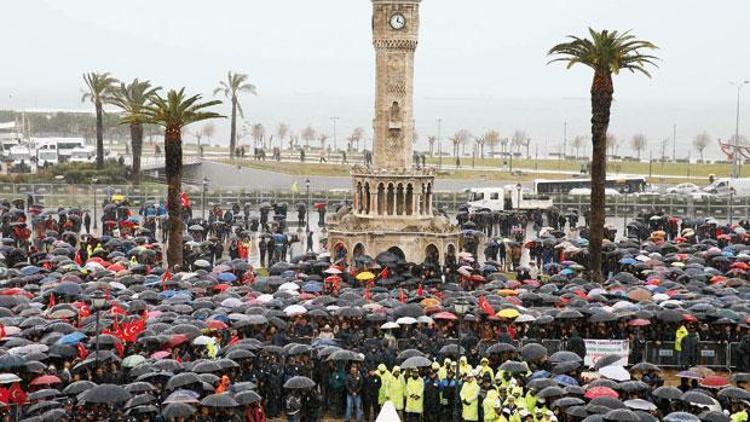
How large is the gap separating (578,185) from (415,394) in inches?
2695

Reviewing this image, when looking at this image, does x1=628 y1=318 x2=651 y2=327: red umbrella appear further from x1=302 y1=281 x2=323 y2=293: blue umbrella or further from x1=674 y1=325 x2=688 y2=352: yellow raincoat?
x1=302 y1=281 x2=323 y2=293: blue umbrella

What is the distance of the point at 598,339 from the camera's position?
110 feet

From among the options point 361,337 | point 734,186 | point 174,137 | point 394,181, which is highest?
point 174,137

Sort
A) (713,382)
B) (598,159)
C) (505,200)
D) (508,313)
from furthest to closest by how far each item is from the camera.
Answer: (505,200) → (598,159) → (508,313) → (713,382)

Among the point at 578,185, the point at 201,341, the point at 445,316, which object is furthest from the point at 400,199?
the point at 578,185

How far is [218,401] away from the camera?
24.5m

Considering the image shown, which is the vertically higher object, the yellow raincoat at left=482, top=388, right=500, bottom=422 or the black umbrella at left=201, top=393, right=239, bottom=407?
the black umbrella at left=201, top=393, right=239, bottom=407

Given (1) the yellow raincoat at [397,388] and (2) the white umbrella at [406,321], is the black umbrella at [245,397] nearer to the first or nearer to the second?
(1) the yellow raincoat at [397,388]

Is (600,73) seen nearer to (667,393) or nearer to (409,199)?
(409,199)

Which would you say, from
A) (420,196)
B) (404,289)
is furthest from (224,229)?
(404,289)

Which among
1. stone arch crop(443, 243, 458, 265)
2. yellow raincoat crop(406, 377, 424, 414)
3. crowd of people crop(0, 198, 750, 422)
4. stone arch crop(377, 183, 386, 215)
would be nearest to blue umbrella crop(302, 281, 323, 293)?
crowd of people crop(0, 198, 750, 422)

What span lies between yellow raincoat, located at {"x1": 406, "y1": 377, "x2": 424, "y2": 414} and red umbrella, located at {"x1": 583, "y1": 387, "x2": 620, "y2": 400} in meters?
3.89

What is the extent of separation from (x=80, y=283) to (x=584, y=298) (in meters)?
14.2

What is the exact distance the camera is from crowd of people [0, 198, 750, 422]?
25641mm
